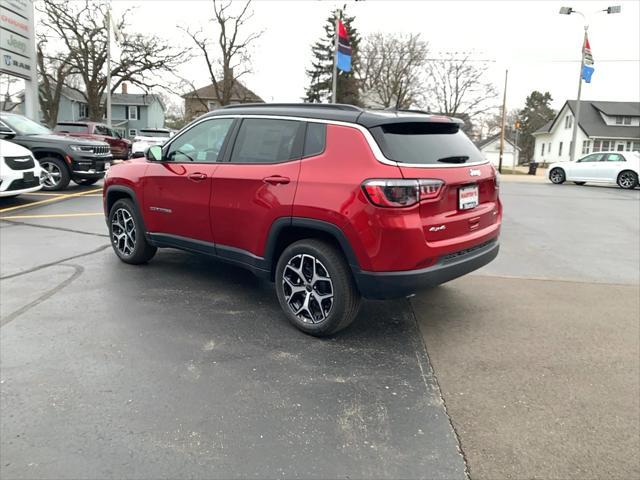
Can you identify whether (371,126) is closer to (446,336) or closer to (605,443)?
(446,336)

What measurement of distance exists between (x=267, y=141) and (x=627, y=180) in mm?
20487

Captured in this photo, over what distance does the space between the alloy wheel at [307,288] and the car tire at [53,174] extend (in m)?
10.3

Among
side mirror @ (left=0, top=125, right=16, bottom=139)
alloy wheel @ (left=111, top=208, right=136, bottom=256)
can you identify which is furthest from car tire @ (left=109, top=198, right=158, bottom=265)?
side mirror @ (left=0, top=125, right=16, bottom=139)

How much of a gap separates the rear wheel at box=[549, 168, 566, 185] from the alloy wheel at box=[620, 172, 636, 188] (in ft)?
7.98

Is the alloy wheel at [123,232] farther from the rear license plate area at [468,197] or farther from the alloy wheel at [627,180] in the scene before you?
the alloy wheel at [627,180]

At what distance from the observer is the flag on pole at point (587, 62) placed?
25.3 metres

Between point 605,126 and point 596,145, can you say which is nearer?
point 605,126

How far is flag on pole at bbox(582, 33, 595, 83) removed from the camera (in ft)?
82.9

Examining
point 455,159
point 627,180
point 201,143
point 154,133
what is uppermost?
point 154,133

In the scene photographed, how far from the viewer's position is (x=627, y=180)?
20156 mm

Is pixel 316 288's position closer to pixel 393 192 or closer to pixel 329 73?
pixel 393 192

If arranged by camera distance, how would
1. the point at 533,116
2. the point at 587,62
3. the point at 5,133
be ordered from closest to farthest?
the point at 5,133 → the point at 587,62 → the point at 533,116

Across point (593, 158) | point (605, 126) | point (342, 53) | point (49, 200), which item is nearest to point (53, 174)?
point (49, 200)

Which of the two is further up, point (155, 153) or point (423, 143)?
point (423, 143)
